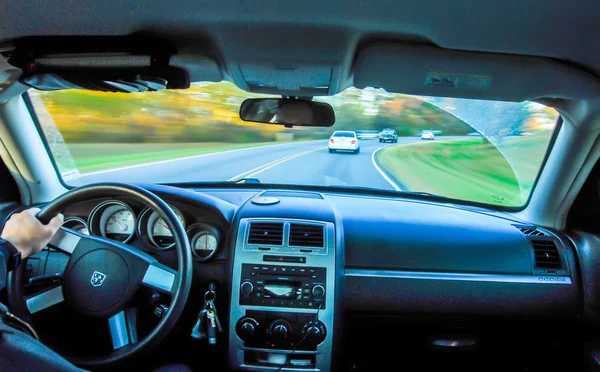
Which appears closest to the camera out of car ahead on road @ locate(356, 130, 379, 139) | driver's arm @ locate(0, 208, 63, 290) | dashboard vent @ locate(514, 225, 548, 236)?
driver's arm @ locate(0, 208, 63, 290)

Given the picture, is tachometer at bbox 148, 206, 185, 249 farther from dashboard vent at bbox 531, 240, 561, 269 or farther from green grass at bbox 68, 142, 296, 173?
dashboard vent at bbox 531, 240, 561, 269

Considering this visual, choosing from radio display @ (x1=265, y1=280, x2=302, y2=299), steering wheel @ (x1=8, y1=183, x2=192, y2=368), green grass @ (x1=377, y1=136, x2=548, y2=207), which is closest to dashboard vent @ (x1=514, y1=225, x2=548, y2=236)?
green grass @ (x1=377, y1=136, x2=548, y2=207)

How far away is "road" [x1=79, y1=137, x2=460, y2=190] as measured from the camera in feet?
13.1

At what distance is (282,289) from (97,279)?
109cm

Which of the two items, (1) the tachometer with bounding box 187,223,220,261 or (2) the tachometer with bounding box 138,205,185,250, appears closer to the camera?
(2) the tachometer with bounding box 138,205,185,250

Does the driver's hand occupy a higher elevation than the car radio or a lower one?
higher

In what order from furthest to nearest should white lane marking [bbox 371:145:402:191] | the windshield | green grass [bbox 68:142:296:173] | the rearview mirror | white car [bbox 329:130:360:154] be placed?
white car [bbox 329:130:360:154], green grass [bbox 68:142:296:173], white lane marking [bbox 371:145:402:191], the windshield, the rearview mirror

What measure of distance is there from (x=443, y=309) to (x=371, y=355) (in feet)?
2.29

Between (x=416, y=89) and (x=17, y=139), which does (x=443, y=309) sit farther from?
(x=17, y=139)

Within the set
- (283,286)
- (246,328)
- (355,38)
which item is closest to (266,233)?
(283,286)

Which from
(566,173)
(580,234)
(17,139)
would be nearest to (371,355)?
(580,234)

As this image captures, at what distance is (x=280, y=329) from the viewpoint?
2721 mm

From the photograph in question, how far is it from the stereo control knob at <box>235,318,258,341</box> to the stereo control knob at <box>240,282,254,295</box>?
0.57 feet

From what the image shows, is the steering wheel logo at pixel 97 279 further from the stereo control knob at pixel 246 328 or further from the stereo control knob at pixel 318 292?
the stereo control knob at pixel 318 292
